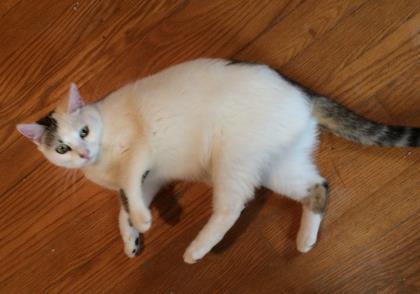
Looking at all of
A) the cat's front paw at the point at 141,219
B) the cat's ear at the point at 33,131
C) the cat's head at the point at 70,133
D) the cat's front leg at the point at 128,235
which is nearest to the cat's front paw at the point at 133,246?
the cat's front leg at the point at 128,235

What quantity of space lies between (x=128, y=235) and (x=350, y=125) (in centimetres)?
85

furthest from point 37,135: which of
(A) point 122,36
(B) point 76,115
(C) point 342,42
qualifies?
(C) point 342,42

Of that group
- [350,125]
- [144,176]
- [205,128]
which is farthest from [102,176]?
[350,125]

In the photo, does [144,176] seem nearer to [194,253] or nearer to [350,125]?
[194,253]

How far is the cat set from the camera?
47.4 inches

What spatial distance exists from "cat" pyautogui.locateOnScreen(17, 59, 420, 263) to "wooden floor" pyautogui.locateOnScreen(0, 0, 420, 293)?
165 mm

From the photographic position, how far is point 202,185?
4.89 feet

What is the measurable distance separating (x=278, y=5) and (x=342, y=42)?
271 millimetres

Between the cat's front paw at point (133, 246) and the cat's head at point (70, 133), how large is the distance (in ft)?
1.22

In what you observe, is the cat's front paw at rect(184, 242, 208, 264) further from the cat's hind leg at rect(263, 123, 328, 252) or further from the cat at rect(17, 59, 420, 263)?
the cat's hind leg at rect(263, 123, 328, 252)

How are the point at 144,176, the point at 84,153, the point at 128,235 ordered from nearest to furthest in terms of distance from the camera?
the point at 84,153
the point at 144,176
the point at 128,235

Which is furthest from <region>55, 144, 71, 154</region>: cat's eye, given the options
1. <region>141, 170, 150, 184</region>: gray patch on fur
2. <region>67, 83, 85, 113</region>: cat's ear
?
<region>141, 170, 150, 184</region>: gray patch on fur

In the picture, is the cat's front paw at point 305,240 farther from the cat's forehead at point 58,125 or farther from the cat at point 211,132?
the cat's forehead at point 58,125

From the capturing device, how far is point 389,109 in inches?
55.2
